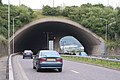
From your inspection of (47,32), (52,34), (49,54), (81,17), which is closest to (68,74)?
(49,54)

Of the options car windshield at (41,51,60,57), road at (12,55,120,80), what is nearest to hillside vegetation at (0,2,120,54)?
road at (12,55,120,80)

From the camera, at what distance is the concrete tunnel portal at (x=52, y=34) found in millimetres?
79750

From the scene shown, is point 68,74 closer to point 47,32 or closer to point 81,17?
point 81,17

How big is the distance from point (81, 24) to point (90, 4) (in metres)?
19.7

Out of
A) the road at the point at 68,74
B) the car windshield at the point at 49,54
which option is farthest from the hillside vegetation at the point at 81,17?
the car windshield at the point at 49,54

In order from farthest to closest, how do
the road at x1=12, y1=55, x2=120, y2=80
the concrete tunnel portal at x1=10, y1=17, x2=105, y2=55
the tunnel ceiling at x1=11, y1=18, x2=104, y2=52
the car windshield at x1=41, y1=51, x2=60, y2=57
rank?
the tunnel ceiling at x1=11, y1=18, x2=104, y2=52
the concrete tunnel portal at x1=10, y1=17, x2=105, y2=55
the car windshield at x1=41, y1=51, x2=60, y2=57
the road at x1=12, y1=55, x2=120, y2=80

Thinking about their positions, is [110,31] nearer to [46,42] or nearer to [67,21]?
[67,21]

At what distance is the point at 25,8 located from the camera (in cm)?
8944

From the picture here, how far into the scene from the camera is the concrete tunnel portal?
79.8 meters

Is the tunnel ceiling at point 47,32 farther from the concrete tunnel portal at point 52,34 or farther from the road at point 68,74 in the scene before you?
the road at point 68,74

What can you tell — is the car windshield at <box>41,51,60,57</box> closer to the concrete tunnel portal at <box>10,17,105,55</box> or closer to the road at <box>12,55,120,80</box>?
the road at <box>12,55,120,80</box>

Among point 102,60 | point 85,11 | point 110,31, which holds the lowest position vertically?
point 102,60

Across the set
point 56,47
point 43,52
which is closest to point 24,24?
point 56,47

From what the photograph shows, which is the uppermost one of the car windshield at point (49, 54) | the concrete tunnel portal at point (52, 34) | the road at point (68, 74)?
the concrete tunnel portal at point (52, 34)
